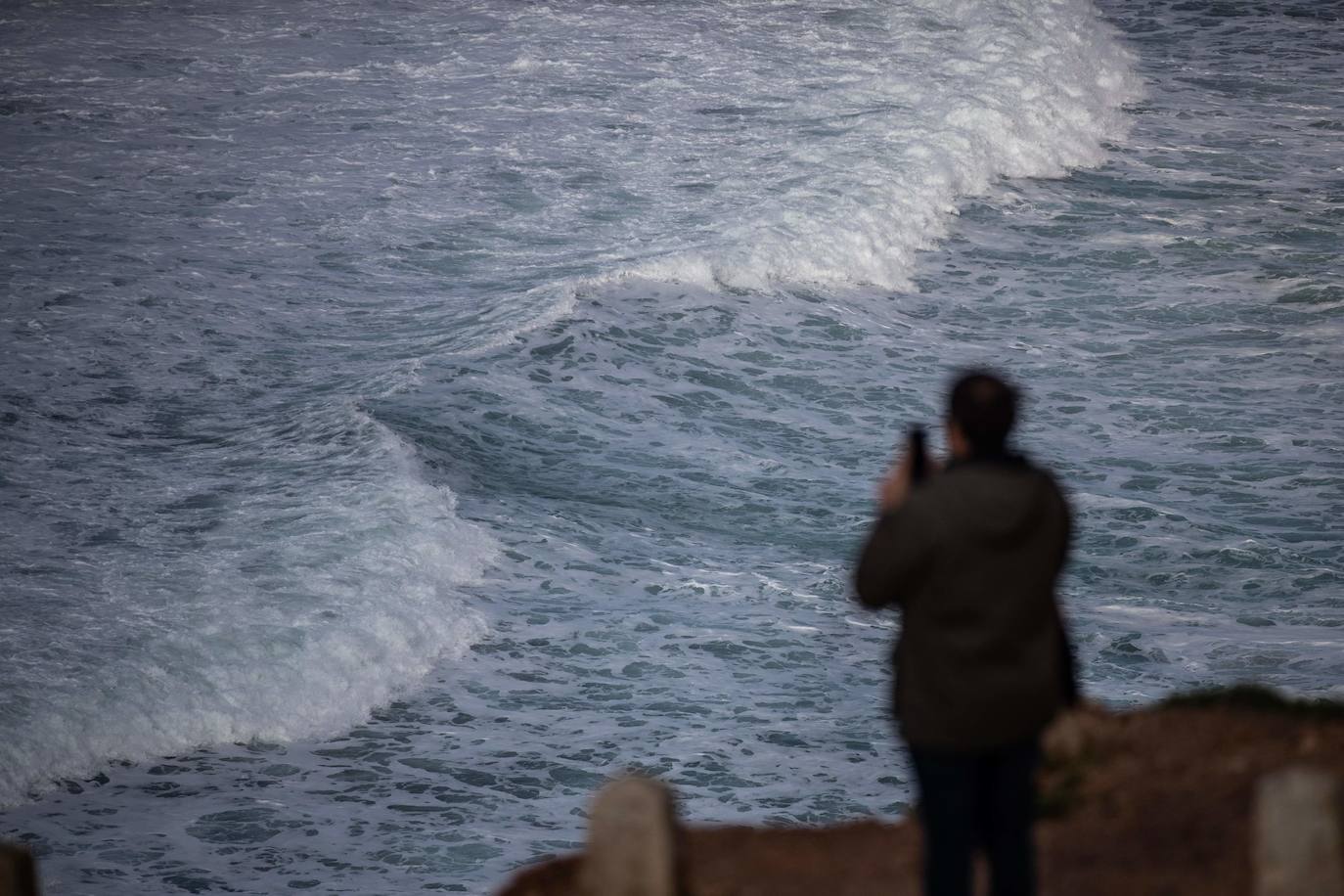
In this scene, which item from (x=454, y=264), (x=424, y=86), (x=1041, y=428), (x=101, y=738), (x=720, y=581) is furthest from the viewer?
(x=424, y=86)

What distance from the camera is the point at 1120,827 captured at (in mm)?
5402

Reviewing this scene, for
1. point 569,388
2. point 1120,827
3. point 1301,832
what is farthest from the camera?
point 569,388

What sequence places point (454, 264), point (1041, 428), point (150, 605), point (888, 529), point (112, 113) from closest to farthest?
point (888, 529) → point (150, 605) → point (1041, 428) → point (454, 264) → point (112, 113)

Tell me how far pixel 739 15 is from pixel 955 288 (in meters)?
14.6

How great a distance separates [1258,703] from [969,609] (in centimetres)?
268

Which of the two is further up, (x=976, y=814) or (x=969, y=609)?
(x=969, y=609)

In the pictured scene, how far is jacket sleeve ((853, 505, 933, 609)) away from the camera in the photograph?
3.97 meters

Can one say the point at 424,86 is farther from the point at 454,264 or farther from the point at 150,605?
the point at 150,605

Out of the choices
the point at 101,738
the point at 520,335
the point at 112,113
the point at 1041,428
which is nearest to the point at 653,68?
the point at 112,113

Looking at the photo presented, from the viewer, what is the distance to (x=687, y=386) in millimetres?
17719

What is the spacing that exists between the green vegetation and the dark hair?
2.60 meters

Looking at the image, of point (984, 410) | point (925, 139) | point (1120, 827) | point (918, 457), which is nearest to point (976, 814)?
point (918, 457)

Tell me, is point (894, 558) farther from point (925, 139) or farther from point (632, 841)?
point (925, 139)

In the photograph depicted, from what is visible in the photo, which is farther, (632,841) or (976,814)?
(632,841)
